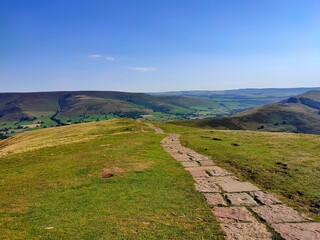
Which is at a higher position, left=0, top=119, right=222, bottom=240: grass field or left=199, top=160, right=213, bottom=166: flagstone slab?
left=0, top=119, right=222, bottom=240: grass field

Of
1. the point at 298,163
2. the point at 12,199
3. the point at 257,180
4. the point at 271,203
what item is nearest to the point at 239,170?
the point at 257,180

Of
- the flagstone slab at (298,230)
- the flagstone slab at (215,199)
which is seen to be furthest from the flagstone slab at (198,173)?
the flagstone slab at (298,230)

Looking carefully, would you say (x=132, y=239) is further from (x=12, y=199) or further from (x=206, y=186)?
(x=12, y=199)

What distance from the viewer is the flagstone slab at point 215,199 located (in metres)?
15.7

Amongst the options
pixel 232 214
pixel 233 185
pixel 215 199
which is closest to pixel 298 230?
pixel 232 214

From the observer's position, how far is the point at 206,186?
18.8m

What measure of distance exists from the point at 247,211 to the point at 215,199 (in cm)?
223

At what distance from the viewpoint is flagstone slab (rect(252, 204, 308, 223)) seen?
13531 millimetres

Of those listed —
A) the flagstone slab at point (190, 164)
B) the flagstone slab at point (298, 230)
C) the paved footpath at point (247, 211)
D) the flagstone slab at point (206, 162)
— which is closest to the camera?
the flagstone slab at point (298, 230)

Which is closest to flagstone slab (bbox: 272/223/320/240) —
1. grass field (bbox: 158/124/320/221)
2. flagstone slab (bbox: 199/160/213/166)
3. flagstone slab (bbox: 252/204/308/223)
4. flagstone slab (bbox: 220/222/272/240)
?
flagstone slab (bbox: 252/204/308/223)

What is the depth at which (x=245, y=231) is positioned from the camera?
40.4 feet

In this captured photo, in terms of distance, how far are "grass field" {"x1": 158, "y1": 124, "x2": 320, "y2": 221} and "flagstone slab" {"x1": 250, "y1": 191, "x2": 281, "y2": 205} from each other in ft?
1.94

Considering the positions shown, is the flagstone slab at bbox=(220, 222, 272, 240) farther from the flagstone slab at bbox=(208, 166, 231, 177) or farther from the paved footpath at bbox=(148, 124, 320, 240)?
the flagstone slab at bbox=(208, 166, 231, 177)

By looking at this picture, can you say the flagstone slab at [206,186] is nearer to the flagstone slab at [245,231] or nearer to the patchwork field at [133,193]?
the patchwork field at [133,193]
